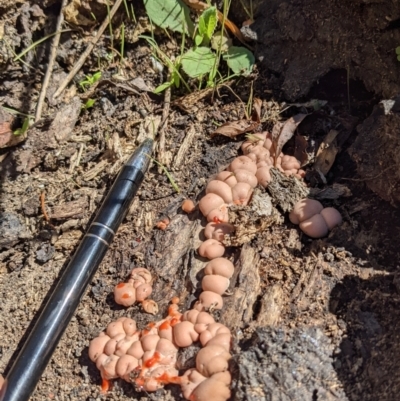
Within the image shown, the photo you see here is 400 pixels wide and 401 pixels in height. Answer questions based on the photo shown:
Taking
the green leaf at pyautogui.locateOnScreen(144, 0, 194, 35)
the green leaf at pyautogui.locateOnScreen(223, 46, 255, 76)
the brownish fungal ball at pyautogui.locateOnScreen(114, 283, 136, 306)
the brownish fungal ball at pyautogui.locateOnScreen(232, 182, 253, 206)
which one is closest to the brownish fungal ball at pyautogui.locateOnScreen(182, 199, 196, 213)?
the brownish fungal ball at pyautogui.locateOnScreen(232, 182, 253, 206)

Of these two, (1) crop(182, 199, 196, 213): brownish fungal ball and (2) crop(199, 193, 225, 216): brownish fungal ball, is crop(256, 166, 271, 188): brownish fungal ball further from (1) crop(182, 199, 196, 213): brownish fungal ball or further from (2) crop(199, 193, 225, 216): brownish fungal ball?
(1) crop(182, 199, 196, 213): brownish fungal ball

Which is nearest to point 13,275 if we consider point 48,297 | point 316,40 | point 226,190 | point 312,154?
point 48,297

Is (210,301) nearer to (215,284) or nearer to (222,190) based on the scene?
(215,284)

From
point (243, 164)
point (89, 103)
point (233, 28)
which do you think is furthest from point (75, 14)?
point (243, 164)

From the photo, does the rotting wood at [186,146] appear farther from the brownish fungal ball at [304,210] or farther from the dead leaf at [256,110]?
the brownish fungal ball at [304,210]

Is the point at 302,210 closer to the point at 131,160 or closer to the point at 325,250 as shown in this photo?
the point at 325,250

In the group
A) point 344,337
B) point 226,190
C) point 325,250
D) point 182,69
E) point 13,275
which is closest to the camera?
point 344,337

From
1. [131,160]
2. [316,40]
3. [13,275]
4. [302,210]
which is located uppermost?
[316,40]

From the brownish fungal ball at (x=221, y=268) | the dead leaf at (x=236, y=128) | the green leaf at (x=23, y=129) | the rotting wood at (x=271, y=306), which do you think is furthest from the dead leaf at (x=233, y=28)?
the rotting wood at (x=271, y=306)
